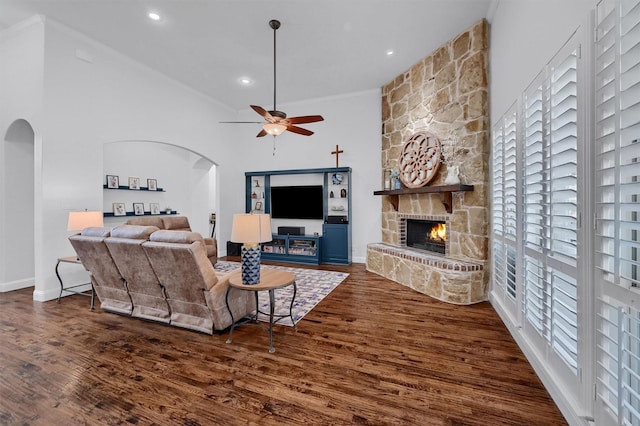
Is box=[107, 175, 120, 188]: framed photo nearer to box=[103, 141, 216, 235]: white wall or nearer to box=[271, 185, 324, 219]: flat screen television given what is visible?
box=[103, 141, 216, 235]: white wall

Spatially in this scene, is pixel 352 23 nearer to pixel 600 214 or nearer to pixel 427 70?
pixel 427 70

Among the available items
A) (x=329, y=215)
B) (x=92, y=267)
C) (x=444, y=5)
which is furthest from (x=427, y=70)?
(x=92, y=267)

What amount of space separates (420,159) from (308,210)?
282cm

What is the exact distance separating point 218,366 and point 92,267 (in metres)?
2.19

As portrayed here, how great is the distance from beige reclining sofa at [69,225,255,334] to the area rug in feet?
1.43

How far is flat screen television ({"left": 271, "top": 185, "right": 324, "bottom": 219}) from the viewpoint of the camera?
629 cm

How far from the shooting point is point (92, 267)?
3184 millimetres

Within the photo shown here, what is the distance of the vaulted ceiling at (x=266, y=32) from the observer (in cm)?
337

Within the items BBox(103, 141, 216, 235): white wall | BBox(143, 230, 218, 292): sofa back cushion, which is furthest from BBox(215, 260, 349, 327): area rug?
BBox(103, 141, 216, 235): white wall

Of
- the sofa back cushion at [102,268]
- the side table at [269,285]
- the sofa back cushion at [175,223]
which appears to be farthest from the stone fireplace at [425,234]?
the sofa back cushion at [175,223]

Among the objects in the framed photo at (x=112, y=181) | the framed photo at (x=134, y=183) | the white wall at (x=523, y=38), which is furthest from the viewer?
the framed photo at (x=134, y=183)

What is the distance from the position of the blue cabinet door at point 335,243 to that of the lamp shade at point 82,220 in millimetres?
3952

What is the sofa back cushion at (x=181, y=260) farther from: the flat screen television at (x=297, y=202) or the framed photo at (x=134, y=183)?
the flat screen television at (x=297, y=202)

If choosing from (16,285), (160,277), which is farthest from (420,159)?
(16,285)
